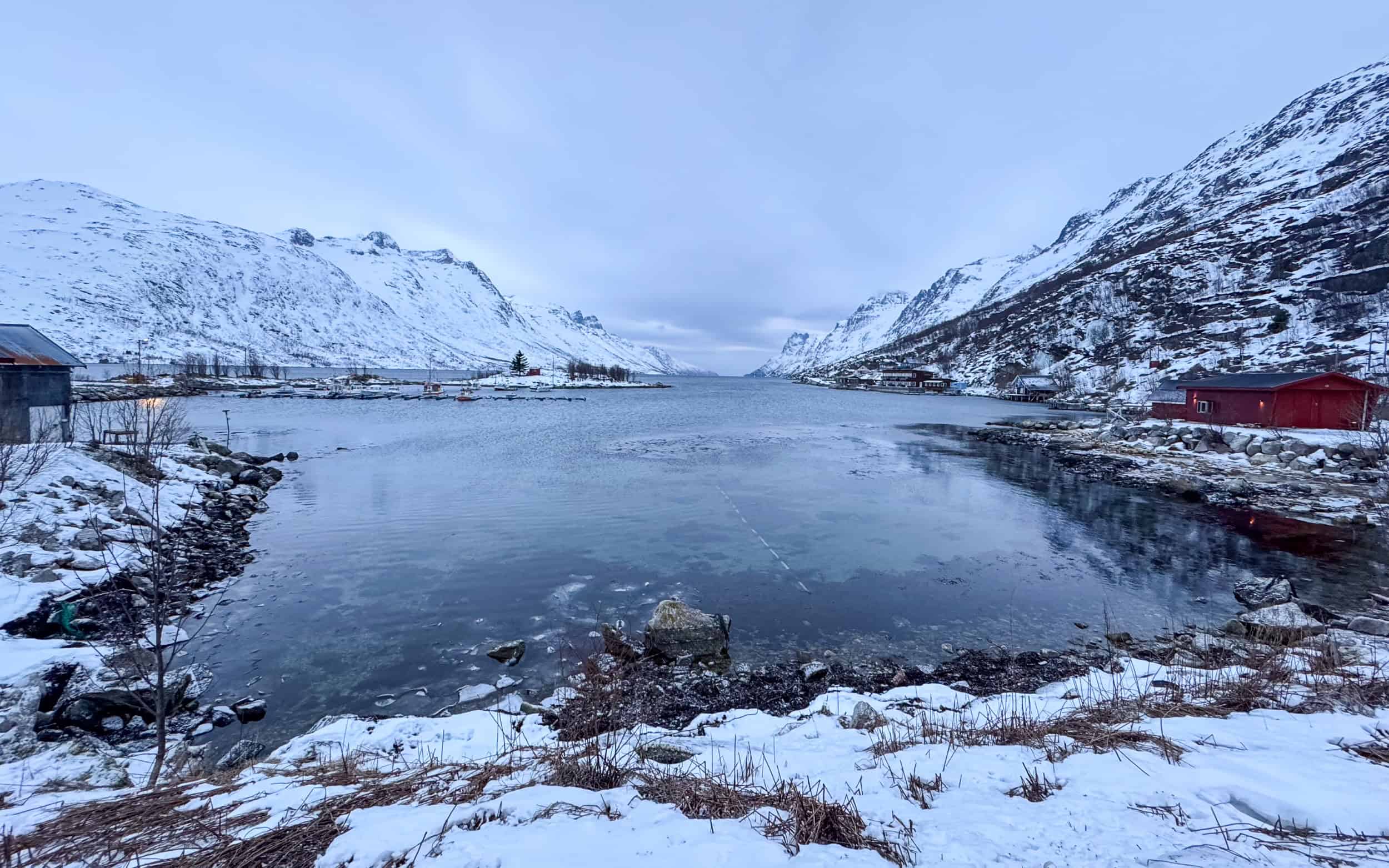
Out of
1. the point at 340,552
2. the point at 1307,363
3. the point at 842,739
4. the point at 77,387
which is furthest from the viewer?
the point at 1307,363

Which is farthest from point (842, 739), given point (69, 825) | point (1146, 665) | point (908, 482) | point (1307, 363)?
point (1307, 363)

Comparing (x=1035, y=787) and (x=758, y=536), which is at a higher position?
(x=1035, y=787)

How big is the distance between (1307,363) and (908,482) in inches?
3232

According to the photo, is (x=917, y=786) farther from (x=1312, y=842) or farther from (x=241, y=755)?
(x=241, y=755)

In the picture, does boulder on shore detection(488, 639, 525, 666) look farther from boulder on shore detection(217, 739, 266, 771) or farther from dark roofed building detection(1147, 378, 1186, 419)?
dark roofed building detection(1147, 378, 1186, 419)

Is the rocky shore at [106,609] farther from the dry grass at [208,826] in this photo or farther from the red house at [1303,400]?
the red house at [1303,400]

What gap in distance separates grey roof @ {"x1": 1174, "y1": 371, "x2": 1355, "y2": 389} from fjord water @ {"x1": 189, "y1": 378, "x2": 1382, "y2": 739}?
17.6 meters

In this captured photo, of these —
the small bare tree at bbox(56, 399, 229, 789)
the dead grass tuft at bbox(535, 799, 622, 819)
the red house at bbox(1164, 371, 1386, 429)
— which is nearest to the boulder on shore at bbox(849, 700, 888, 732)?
the dead grass tuft at bbox(535, 799, 622, 819)

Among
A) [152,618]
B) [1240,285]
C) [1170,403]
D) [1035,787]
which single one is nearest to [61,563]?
[152,618]

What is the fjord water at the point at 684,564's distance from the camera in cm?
991

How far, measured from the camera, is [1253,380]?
3706cm

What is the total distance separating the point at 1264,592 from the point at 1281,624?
306 cm

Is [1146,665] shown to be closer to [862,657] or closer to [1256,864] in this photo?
[862,657]

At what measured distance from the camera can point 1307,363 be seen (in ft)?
230
